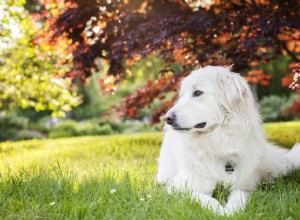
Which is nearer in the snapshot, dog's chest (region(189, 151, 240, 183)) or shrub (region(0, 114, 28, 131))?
dog's chest (region(189, 151, 240, 183))

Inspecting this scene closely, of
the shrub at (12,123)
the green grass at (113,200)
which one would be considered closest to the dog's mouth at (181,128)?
the green grass at (113,200)

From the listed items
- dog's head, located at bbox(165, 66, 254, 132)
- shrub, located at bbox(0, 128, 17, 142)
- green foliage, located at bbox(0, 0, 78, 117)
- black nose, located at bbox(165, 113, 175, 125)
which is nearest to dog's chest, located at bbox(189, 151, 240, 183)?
dog's head, located at bbox(165, 66, 254, 132)

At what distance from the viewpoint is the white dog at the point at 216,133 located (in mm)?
3229

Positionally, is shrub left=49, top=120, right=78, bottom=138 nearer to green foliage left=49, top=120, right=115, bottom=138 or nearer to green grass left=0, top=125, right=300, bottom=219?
green foliage left=49, top=120, right=115, bottom=138

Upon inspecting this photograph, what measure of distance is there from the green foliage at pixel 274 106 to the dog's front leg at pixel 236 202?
40.2ft

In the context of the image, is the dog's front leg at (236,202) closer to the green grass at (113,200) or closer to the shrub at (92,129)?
the green grass at (113,200)

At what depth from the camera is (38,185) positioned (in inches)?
126

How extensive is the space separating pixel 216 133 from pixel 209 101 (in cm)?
26

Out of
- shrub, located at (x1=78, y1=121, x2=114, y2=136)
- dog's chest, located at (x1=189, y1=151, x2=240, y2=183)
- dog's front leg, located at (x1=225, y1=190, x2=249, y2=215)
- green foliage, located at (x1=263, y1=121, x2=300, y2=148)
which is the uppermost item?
dog's chest, located at (x1=189, y1=151, x2=240, y2=183)

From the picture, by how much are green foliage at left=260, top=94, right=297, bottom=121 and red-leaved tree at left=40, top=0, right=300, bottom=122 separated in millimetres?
9867

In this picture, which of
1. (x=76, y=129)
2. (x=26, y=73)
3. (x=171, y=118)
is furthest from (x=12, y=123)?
(x=171, y=118)

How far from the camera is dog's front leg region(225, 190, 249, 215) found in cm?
275

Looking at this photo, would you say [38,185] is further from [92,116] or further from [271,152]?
[92,116]

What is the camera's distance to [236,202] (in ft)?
9.57
